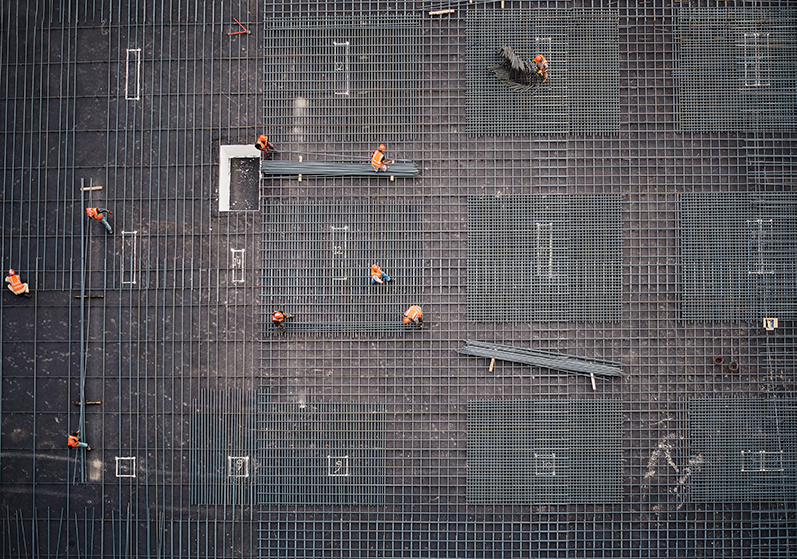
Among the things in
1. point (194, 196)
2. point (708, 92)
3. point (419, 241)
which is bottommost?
point (419, 241)


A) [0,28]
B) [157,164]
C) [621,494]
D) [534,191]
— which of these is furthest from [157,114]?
[621,494]

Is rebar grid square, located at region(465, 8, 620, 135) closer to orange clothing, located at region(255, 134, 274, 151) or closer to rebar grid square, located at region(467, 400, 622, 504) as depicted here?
orange clothing, located at region(255, 134, 274, 151)

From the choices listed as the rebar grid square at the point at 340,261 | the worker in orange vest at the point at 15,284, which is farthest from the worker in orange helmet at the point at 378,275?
the worker in orange vest at the point at 15,284

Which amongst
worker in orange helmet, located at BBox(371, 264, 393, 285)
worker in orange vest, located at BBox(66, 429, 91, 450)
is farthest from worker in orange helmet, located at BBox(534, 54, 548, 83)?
worker in orange vest, located at BBox(66, 429, 91, 450)

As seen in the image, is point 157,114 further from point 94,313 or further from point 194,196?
point 94,313

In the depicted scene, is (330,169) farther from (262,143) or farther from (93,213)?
(93,213)

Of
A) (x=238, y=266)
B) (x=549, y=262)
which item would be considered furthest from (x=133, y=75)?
(x=549, y=262)
